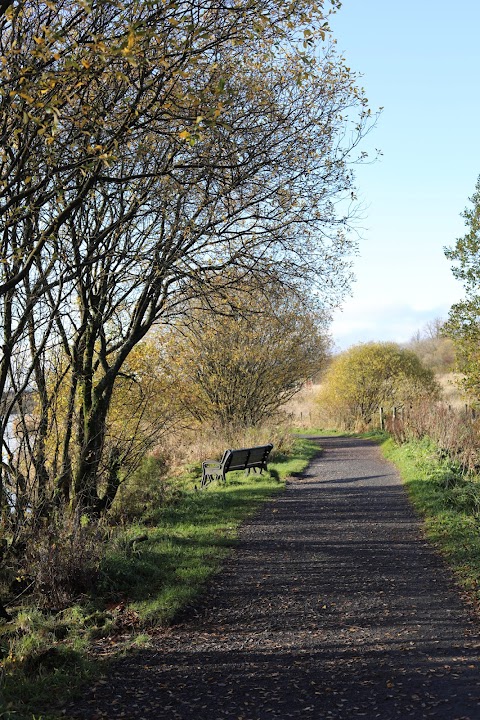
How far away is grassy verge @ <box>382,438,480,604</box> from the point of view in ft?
25.4

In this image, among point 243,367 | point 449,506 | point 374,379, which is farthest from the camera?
point 374,379

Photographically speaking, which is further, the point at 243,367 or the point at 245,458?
the point at 243,367

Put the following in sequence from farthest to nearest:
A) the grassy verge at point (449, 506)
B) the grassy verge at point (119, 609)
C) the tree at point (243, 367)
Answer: the tree at point (243, 367) → the grassy verge at point (449, 506) → the grassy verge at point (119, 609)

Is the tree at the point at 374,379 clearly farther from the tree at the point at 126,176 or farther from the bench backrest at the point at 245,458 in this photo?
the tree at the point at 126,176

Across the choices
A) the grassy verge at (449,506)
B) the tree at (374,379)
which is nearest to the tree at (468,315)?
the grassy verge at (449,506)

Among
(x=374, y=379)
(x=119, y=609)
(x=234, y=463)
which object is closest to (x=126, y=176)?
(x=119, y=609)

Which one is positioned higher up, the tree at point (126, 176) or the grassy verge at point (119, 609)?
the tree at point (126, 176)

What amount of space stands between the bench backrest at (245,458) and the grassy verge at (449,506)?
319 cm

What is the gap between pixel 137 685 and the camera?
493cm

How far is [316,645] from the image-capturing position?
5.61m

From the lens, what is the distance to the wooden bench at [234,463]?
47.6 feet

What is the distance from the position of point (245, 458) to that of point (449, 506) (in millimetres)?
5388

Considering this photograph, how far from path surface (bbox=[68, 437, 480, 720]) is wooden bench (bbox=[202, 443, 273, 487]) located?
16.0 feet

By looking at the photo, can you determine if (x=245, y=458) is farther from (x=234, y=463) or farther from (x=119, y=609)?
(x=119, y=609)
